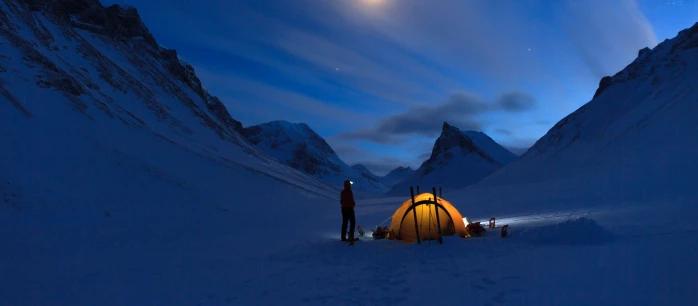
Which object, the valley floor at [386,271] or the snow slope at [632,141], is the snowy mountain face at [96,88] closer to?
the valley floor at [386,271]

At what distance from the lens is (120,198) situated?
1023 inches

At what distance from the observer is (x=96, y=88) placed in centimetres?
5069

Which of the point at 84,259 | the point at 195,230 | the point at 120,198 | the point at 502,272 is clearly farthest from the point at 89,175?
the point at 502,272

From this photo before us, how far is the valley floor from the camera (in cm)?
624

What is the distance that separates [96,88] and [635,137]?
3116 inches

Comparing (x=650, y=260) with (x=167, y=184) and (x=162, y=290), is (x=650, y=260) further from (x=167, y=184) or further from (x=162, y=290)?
(x=167, y=184)

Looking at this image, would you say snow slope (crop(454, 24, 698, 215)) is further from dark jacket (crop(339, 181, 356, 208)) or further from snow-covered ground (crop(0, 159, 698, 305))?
dark jacket (crop(339, 181, 356, 208))

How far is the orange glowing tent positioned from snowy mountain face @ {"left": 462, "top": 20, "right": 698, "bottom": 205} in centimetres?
1728

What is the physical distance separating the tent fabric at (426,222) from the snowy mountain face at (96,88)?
22458 mm

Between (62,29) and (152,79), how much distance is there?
19.6 m

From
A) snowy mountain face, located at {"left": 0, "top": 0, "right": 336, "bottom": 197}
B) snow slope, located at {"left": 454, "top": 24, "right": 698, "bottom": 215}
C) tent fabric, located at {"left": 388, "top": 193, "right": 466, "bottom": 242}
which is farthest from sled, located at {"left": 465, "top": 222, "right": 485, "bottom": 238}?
snowy mountain face, located at {"left": 0, "top": 0, "right": 336, "bottom": 197}

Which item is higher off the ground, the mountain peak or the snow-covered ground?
the mountain peak

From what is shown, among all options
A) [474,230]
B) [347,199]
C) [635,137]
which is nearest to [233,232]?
[347,199]

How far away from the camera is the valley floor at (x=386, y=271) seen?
20.5 ft
